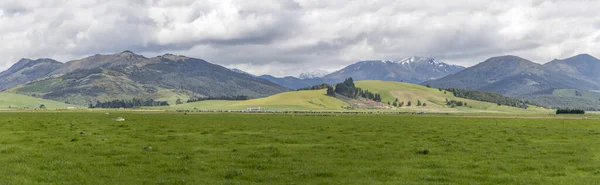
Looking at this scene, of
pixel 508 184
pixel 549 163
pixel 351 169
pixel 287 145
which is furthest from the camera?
pixel 287 145

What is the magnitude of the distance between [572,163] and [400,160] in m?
9.98

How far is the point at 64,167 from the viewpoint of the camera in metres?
25.6

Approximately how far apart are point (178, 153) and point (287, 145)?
31.4 feet

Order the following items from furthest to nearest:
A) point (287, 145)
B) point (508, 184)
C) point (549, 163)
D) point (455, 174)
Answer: point (287, 145) → point (549, 163) → point (455, 174) → point (508, 184)

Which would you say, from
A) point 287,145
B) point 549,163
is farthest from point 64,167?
point 549,163

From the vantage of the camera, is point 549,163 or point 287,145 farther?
point 287,145

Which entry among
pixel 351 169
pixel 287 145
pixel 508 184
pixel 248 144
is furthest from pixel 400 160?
pixel 248 144

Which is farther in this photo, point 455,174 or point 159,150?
point 159,150

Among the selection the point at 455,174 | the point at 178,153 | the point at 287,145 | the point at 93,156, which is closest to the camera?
the point at 455,174

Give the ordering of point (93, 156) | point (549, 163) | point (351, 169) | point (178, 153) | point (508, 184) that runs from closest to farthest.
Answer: point (508, 184) → point (351, 169) → point (549, 163) → point (93, 156) → point (178, 153)

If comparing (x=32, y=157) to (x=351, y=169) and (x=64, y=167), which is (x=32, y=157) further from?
(x=351, y=169)

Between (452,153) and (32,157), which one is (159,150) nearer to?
(32,157)

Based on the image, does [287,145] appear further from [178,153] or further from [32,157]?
[32,157]

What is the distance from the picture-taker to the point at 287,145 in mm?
38969
